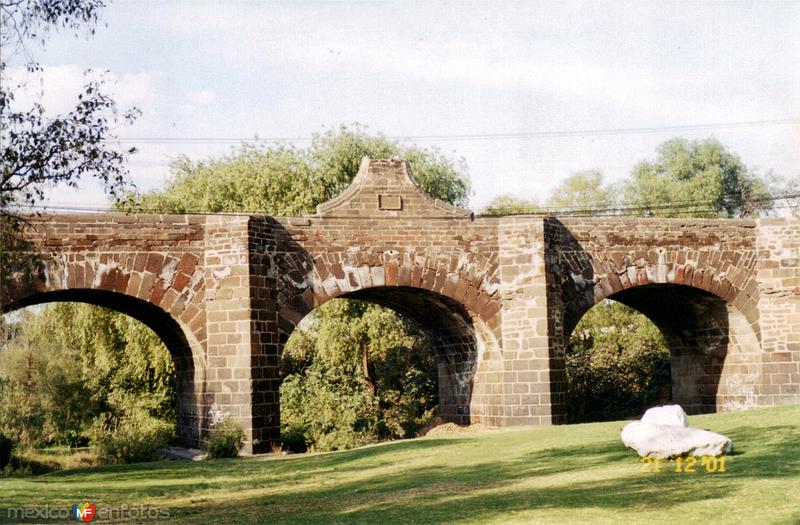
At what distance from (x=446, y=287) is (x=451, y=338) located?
2.09m

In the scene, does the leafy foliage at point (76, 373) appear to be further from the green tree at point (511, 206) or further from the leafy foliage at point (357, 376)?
the green tree at point (511, 206)

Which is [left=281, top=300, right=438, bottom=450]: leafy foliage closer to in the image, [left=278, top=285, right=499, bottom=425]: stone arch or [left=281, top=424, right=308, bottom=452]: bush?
[left=281, top=424, right=308, bottom=452]: bush

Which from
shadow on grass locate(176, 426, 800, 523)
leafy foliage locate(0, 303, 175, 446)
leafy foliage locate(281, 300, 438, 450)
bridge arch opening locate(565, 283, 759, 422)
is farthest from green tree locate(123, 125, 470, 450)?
shadow on grass locate(176, 426, 800, 523)

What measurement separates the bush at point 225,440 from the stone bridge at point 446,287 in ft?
0.63

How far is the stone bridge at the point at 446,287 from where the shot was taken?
16.3 m

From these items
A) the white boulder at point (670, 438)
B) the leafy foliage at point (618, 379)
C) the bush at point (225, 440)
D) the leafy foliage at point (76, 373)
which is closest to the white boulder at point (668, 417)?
the white boulder at point (670, 438)

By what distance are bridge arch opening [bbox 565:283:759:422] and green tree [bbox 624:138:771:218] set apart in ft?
56.6

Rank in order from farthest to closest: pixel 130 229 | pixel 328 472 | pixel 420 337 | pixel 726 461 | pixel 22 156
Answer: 1. pixel 420 337
2. pixel 130 229
3. pixel 328 472
4. pixel 726 461
5. pixel 22 156

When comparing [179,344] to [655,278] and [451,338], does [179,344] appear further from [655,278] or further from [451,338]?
[655,278]

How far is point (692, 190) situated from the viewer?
3938 centimetres

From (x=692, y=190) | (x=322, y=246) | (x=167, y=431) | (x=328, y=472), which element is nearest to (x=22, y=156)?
(x=328, y=472)

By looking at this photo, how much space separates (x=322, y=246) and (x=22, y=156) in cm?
835

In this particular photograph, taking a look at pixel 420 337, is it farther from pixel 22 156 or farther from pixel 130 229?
pixel 22 156

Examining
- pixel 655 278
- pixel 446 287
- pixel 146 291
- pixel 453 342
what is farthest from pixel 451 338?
pixel 146 291
